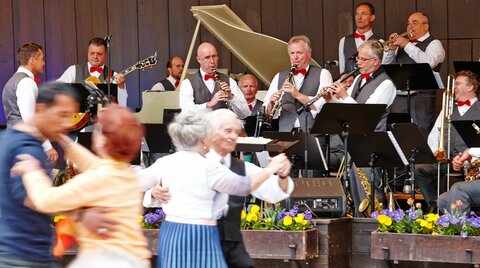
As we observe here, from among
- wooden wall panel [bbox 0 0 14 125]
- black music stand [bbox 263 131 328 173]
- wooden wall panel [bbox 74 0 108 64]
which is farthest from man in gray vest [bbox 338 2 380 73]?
wooden wall panel [bbox 0 0 14 125]

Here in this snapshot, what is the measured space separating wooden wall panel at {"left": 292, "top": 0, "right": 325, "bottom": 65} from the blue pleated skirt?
6.54m

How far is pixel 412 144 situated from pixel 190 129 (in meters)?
3.39

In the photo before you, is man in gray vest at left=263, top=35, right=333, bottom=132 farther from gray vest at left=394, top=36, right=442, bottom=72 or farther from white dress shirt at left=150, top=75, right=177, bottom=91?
white dress shirt at left=150, top=75, right=177, bottom=91

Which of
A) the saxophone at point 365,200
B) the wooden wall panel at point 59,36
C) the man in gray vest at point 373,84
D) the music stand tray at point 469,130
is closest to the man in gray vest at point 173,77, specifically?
the wooden wall panel at point 59,36

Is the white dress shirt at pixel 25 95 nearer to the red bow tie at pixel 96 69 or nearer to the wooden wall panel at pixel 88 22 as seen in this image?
the red bow tie at pixel 96 69

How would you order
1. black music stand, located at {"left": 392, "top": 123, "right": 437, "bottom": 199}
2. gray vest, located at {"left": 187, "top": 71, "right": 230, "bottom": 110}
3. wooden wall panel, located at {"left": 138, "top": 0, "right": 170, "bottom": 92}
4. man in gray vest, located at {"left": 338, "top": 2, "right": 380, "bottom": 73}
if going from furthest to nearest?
wooden wall panel, located at {"left": 138, "top": 0, "right": 170, "bottom": 92}
man in gray vest, located at {"left": 338, "top": 2, "right": 380, "bottom": 73}
gray vest, located at {"left": 187, "top": 71, "right": 230, "bottom": 110}
black music stand, located at {"left": 392, "top": 123, "right": 437, "bottom": 199}

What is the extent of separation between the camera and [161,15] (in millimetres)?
11891

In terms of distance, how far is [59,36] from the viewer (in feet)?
39.4

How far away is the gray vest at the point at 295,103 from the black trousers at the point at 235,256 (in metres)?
3.81

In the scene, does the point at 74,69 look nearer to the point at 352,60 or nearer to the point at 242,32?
the point at 242,32

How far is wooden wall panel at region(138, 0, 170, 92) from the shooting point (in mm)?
11875

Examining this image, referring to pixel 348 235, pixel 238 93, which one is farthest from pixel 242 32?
pixel 348 235

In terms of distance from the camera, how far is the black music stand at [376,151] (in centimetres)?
806

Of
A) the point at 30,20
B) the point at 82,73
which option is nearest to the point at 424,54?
the point at 82,73
